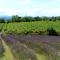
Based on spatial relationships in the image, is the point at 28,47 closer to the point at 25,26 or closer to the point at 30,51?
the point at 30,51

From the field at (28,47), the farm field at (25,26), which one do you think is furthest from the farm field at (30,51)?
the farm field at (25,26)

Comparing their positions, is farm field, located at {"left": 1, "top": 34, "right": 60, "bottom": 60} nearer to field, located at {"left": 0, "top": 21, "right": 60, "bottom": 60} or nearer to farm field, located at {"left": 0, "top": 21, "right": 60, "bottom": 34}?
field, located at {"left": 0, "top": 21, "right": 60, "bottom": 60}

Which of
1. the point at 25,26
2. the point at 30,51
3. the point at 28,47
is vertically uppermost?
the point at 30,51

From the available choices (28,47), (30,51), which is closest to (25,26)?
(28,47)

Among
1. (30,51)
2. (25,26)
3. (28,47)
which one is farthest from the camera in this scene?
(25,26)

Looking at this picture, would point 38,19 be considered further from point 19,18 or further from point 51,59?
point 51,59

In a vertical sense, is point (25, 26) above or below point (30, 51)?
below

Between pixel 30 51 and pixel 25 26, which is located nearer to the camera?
pixel 30 51

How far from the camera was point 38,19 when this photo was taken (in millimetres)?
87875

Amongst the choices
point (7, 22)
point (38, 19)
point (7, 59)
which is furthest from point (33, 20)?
point (7, 59)

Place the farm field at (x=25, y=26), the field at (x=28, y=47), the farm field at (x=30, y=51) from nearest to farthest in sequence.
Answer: the farm field at (x=30, y=51) → the field at (x=28, y=47) → the farm field at (x=25, y=26)

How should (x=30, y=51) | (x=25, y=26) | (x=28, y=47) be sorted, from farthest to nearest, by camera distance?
(x=25, y=26)
(x=28, y=47)
(x=30, y=51)

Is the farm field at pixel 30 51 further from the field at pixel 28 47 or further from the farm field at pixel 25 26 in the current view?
the farm field at pixel 25 26

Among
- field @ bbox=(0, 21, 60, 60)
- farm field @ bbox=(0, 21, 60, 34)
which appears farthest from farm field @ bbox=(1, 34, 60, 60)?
farm field @ bbox=(0, 21, 60, 34)
